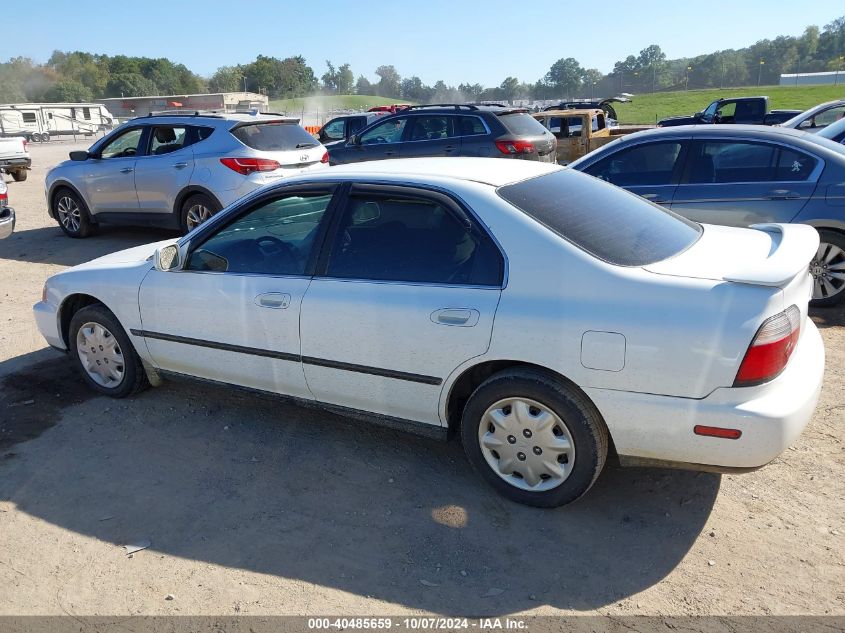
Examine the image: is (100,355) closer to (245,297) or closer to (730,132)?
(245,297)

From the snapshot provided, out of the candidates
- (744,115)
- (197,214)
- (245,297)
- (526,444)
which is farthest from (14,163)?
(744,115)

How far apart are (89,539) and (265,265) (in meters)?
1.67

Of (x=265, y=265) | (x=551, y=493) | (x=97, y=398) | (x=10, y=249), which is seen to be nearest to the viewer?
(x=551, y=493)

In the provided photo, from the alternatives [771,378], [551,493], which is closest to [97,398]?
[551,493]

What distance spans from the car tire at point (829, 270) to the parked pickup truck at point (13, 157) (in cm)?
1915

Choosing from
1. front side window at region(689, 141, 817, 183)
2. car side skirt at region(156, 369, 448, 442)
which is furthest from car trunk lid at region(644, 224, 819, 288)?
front side window at region(689, 141, 817, 183)

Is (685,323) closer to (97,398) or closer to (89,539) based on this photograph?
(89,539)

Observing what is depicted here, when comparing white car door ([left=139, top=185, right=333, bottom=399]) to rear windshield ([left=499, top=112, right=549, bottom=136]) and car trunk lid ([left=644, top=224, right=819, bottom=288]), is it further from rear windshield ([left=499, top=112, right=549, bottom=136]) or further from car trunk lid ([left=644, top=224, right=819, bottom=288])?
rear windshield ([left=499, top=112, right=549, bottom=136])

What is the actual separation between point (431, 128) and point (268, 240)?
338 inches

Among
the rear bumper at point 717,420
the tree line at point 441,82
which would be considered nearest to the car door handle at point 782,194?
the rear bumper at point 717,420

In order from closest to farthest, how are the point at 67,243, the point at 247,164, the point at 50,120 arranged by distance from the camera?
1. the point at 247,164
2. the point at 67,243
3. the point at 50,120

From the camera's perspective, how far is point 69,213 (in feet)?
34.4

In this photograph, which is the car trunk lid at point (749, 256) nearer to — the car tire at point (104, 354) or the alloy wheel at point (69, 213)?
the car tire at point (104, 354)

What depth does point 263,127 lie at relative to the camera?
29.9 ft
